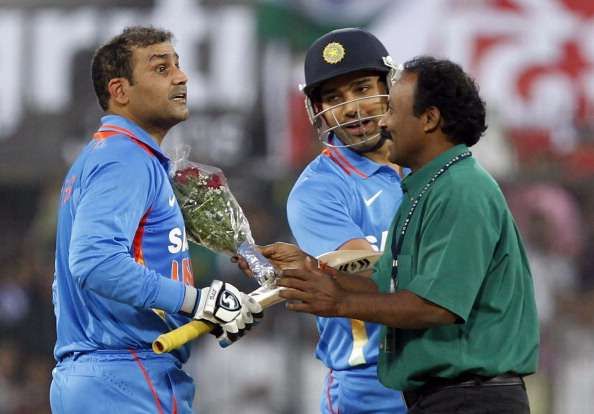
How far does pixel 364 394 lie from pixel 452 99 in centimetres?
142

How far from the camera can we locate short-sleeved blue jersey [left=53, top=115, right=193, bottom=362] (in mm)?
4223

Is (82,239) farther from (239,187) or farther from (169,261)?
(239,187)

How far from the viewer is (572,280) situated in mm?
10508

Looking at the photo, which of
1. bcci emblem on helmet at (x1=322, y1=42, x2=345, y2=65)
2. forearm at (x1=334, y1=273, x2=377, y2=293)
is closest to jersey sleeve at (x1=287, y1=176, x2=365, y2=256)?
bcci emblem on helmet at (x1=322, y1=42, x2=345, y2=65)

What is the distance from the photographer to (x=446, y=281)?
3.77 metres

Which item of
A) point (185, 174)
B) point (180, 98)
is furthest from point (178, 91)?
point (185, 174)

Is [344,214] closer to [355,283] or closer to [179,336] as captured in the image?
[355,283]

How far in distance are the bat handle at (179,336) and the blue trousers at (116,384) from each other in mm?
226

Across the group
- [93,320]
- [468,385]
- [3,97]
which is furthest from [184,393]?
[3,97]

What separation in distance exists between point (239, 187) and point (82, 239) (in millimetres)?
6518

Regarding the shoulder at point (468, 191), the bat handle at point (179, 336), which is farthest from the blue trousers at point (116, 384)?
the shoulder at point (468, 191)

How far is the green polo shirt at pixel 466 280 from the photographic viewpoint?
12.4ft

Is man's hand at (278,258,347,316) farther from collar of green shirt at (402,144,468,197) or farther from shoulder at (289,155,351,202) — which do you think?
shoulder at (289,155,351,202)

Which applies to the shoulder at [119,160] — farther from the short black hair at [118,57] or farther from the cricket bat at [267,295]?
the cricket bat at [267,295]
